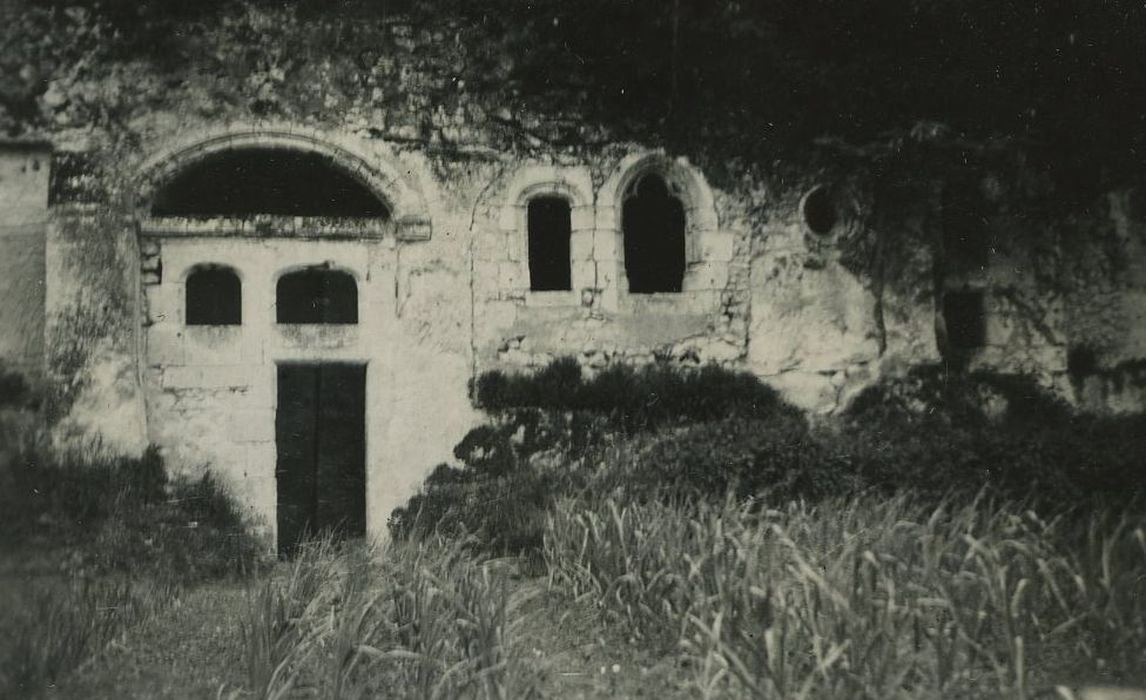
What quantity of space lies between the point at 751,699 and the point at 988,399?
5.67 meters

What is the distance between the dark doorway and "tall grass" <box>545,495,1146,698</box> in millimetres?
2773

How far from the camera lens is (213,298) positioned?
7.88m

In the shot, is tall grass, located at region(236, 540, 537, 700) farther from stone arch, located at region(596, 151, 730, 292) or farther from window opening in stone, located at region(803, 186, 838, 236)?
window opening in stone, located at region(803, 186, 838, 236)

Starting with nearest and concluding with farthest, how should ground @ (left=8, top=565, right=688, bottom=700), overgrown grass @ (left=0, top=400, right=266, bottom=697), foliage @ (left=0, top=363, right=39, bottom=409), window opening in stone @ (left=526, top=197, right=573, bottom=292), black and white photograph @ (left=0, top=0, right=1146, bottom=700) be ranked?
ground @ (left=8, top=565, right=688, bottom=700) → overgrown grass @ (left=0, top=400, right=266, bottom=697) → black and white photograph @ (left=0, top=0, right=1146, bottom=700) → foliage @ (left=0, top=363, right=39, bottom=409) → window opening in stone @ (left=526, top=197, right=573, bottom=292)

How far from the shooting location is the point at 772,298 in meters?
8.22

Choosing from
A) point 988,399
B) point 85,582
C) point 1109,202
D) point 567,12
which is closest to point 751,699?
point 85,582

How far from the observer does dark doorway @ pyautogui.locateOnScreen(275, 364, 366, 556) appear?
7.41 m

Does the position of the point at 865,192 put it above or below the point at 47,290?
above

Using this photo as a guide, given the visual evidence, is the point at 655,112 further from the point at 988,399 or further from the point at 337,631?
the point at 337,631

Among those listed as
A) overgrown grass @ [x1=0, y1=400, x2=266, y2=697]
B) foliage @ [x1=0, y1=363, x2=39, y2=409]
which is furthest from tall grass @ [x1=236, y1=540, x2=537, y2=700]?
foliage @ [x1=0, y1=363, x2=39, y2=409]

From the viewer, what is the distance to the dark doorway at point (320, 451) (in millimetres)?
7406

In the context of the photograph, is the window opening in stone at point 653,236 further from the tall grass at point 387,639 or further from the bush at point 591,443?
the tall grass at point 387,639

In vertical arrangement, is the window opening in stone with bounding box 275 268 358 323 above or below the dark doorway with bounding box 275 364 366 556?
above

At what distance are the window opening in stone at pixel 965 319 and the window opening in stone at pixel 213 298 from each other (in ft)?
23.0
